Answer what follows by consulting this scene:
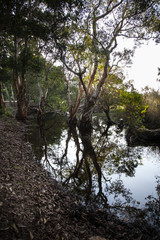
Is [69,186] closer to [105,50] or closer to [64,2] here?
[64,2]

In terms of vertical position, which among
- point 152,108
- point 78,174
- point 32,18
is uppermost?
point 152,108

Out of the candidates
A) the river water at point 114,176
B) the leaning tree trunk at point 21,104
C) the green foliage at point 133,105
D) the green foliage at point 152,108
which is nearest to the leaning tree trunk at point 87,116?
the green foliage at point 133,105

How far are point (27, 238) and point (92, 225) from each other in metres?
1.93

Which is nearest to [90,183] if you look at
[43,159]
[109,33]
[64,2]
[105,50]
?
[43,159]

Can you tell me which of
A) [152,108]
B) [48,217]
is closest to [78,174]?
[48,217]

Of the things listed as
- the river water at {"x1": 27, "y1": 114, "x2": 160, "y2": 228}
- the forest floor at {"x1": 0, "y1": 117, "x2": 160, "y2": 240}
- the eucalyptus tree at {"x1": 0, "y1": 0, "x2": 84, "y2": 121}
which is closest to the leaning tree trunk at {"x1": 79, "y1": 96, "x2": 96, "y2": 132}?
Answer: the river water at {"x1": 27, "y1": 114, "x2": 160, "y2": 228}

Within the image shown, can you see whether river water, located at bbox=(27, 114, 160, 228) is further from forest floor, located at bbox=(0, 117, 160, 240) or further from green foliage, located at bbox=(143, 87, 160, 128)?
green foliage, located at bbox=(143, 87, 160, 128)

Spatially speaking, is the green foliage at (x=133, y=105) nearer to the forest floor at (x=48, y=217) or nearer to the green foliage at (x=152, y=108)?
the green foliage at (x=152, y=108)

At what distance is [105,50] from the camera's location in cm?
1616

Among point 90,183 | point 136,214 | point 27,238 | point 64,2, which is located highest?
point 64,2

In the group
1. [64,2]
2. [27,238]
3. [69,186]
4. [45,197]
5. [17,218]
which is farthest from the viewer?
[64,2]

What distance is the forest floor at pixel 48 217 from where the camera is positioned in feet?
9.97

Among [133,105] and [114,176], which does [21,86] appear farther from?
[114,176]

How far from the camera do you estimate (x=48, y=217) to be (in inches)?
147
